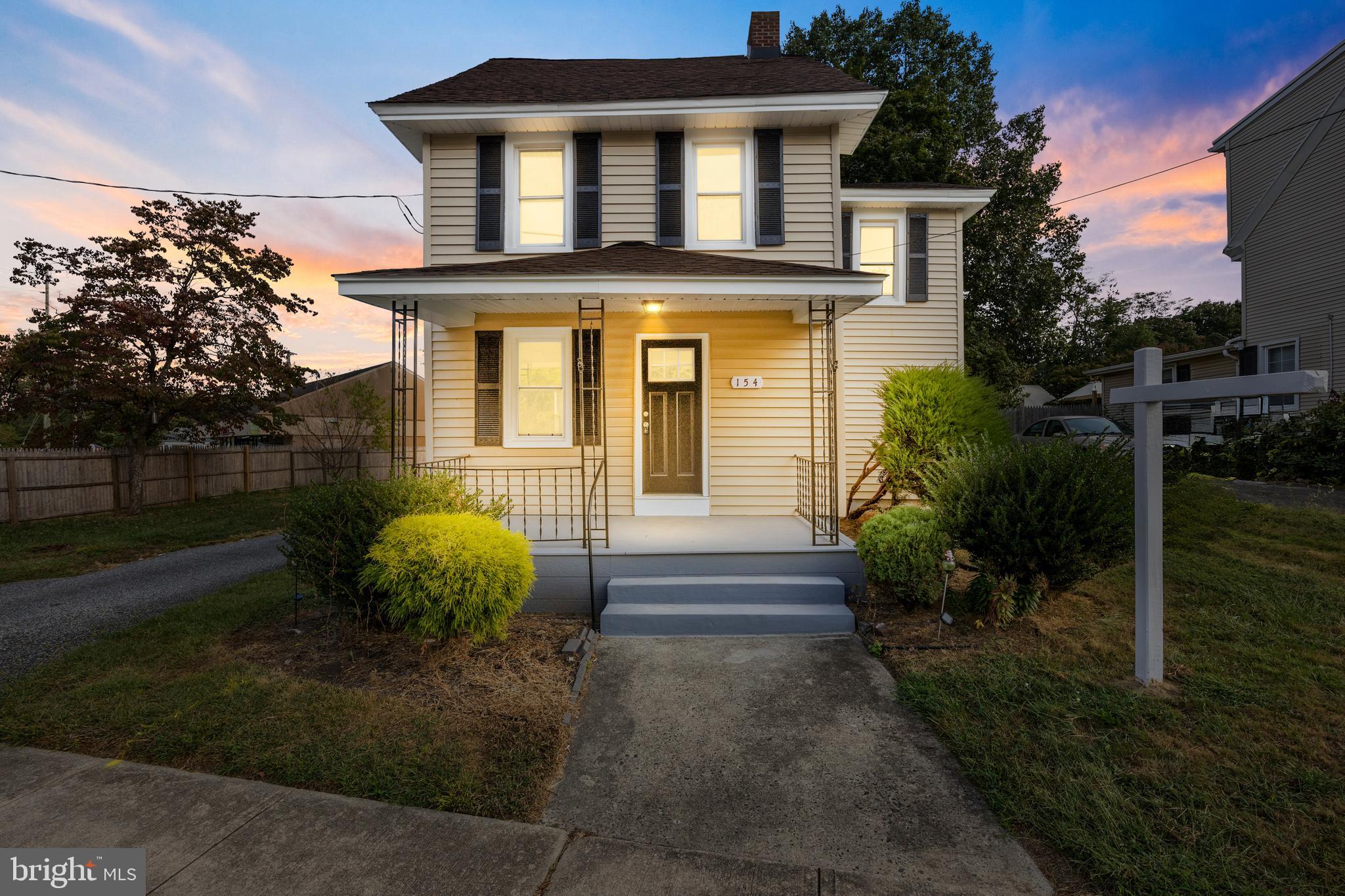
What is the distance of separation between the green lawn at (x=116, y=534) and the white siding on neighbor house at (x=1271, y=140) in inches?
828

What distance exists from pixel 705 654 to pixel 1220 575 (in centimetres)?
510

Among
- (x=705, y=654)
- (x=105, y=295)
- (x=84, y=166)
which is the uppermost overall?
(x=84, y=166)

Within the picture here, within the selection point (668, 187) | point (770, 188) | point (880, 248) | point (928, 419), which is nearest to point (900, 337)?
point (880, 248)

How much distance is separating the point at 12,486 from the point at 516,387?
9414mm

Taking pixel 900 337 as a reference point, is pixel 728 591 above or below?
below

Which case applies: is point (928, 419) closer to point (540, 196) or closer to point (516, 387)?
point (516, 387)

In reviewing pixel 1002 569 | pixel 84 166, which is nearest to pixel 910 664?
pixel 1002 569

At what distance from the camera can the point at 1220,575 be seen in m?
5.45

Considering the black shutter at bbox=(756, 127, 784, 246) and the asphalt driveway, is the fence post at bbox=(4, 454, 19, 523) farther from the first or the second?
the black shutter at bbox=(756, 127, 784, 246)

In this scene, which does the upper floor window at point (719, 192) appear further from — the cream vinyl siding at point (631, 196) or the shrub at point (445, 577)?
the shrub at point (445, 577)

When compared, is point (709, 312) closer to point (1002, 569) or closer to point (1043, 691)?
point (1002, 569)

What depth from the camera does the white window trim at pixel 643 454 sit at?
7527 millimetres

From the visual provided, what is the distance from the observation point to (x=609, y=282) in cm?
574

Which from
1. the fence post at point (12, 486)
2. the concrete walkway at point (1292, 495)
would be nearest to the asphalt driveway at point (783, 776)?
the concrete walkway at point (1292, 495)
